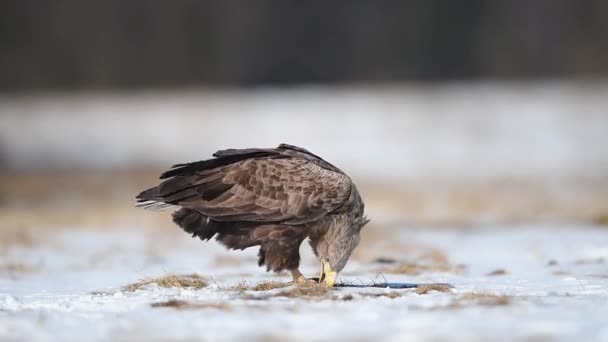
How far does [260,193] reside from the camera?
851cm

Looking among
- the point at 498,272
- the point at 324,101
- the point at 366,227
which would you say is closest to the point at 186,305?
the point at 498,272

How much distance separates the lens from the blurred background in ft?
59.0

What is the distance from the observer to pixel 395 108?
28.4 metres

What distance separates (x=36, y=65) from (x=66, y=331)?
134 ft

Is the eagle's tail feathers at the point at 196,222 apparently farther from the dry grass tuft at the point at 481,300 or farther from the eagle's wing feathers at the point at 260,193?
the dry grass tuft at the point at 481,300

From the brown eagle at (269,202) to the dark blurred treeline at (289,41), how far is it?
33.3 m

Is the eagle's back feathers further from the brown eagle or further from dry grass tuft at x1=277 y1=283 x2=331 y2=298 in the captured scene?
dry grass tuft at x1=277 y1=283 x2=331 y2=298

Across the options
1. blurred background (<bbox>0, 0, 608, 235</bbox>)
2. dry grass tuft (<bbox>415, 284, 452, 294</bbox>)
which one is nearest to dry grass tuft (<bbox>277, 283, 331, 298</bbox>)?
dry grass tuft (<bbox>415, 284, 452, 294</bbox>)

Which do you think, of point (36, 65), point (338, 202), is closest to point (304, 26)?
point (36, 65)

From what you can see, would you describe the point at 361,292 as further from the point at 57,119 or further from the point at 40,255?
the point at 57,119

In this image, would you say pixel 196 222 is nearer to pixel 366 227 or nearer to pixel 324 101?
pixel 366 227

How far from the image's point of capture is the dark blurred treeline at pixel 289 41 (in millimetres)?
45250

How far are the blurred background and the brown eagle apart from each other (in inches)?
221

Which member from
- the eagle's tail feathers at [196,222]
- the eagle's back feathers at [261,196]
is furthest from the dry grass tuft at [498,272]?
the eagle's tail feathers at [196,222]
